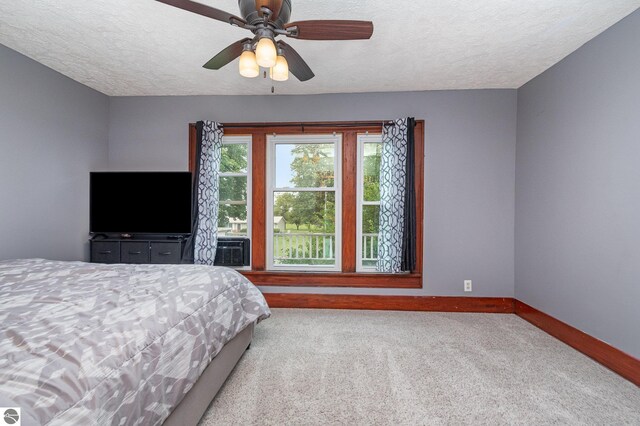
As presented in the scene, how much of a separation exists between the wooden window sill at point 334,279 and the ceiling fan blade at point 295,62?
7.58 ft

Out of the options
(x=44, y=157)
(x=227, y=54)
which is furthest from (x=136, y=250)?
(x=227, y=54)

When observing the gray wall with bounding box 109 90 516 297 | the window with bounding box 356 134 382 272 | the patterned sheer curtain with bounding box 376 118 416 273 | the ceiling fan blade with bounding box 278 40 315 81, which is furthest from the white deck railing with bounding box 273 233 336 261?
the ceiling fan blade with bounding box 278 40 315 81

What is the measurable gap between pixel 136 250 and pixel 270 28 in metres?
3.00

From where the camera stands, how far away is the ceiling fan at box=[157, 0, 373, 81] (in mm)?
1494

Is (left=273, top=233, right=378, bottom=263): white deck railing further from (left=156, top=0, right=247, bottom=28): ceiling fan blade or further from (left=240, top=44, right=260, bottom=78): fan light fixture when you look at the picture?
(left=156, top=0, right=247, bottom=28): ceiling fan blade

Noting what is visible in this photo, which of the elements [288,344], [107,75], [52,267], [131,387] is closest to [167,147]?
[107,75]

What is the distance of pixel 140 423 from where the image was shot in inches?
41.2

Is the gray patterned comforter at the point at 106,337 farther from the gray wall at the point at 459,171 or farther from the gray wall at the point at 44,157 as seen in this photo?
the gray wall at the point at 459,171

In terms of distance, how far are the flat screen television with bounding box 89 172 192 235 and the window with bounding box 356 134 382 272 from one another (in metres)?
2.07

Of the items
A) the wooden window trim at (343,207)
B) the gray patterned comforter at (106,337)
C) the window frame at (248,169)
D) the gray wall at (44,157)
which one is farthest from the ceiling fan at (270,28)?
the gray wall at (44,157)

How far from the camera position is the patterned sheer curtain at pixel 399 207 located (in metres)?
3.46

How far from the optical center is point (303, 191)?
3.78m

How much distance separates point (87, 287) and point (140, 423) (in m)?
0.93

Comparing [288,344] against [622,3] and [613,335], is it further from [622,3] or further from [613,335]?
[622,3]
